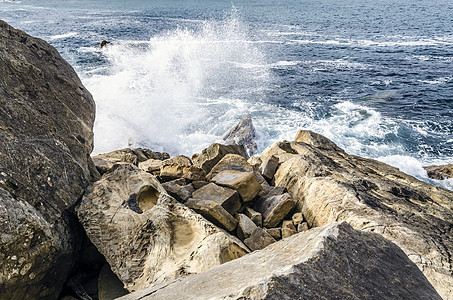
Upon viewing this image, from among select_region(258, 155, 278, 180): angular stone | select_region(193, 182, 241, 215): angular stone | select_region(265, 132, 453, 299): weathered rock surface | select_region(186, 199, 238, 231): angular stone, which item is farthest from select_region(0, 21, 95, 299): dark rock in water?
select_region(265, 132, 453, 299): weathered rock surface

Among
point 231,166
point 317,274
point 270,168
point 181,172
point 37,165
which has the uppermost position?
point 317,274

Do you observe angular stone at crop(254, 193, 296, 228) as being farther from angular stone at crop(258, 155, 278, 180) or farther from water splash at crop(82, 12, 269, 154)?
water splash at crop(82, 12, 269, 154)

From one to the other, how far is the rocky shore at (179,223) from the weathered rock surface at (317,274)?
1cm

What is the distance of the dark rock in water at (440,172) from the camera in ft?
40.0

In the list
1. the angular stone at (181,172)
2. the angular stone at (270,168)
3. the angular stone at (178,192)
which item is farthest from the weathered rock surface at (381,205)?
the angular stone at (178,192)

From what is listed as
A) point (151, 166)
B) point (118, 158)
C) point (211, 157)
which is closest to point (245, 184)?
point (211, 157)

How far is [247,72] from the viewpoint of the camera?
25.5 m

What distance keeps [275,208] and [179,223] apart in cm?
191

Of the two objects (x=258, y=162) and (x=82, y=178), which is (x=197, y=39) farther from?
(x=82, y=178)

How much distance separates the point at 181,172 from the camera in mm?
6418

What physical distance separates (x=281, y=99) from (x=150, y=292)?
1855 centimetres

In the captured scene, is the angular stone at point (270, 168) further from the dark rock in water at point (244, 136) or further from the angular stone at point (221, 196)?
the dark rock in water at point (244, 136)

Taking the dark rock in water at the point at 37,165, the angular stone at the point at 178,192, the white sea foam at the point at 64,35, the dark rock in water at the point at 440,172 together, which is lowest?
the dark rock in water at the point at 440,172

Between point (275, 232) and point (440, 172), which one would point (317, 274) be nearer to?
point (275, 232)
